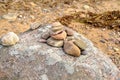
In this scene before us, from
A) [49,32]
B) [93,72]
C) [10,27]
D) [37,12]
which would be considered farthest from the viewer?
[37,12]

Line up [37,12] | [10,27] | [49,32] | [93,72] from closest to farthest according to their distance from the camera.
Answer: [93,72], [49,32], [10,27], [37,12]

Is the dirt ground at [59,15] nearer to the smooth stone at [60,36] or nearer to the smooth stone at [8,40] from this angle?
the smooth stone at [60,36]

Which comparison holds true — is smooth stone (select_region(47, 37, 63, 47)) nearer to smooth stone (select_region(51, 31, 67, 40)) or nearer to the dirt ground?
smooth stone (select_region(51, 31, 67, 40))

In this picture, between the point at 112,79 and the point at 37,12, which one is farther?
the point at 37,12

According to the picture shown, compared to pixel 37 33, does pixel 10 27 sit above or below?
below

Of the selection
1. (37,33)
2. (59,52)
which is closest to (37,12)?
(37,33)

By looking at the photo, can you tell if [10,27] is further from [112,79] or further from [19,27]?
[112,79]
